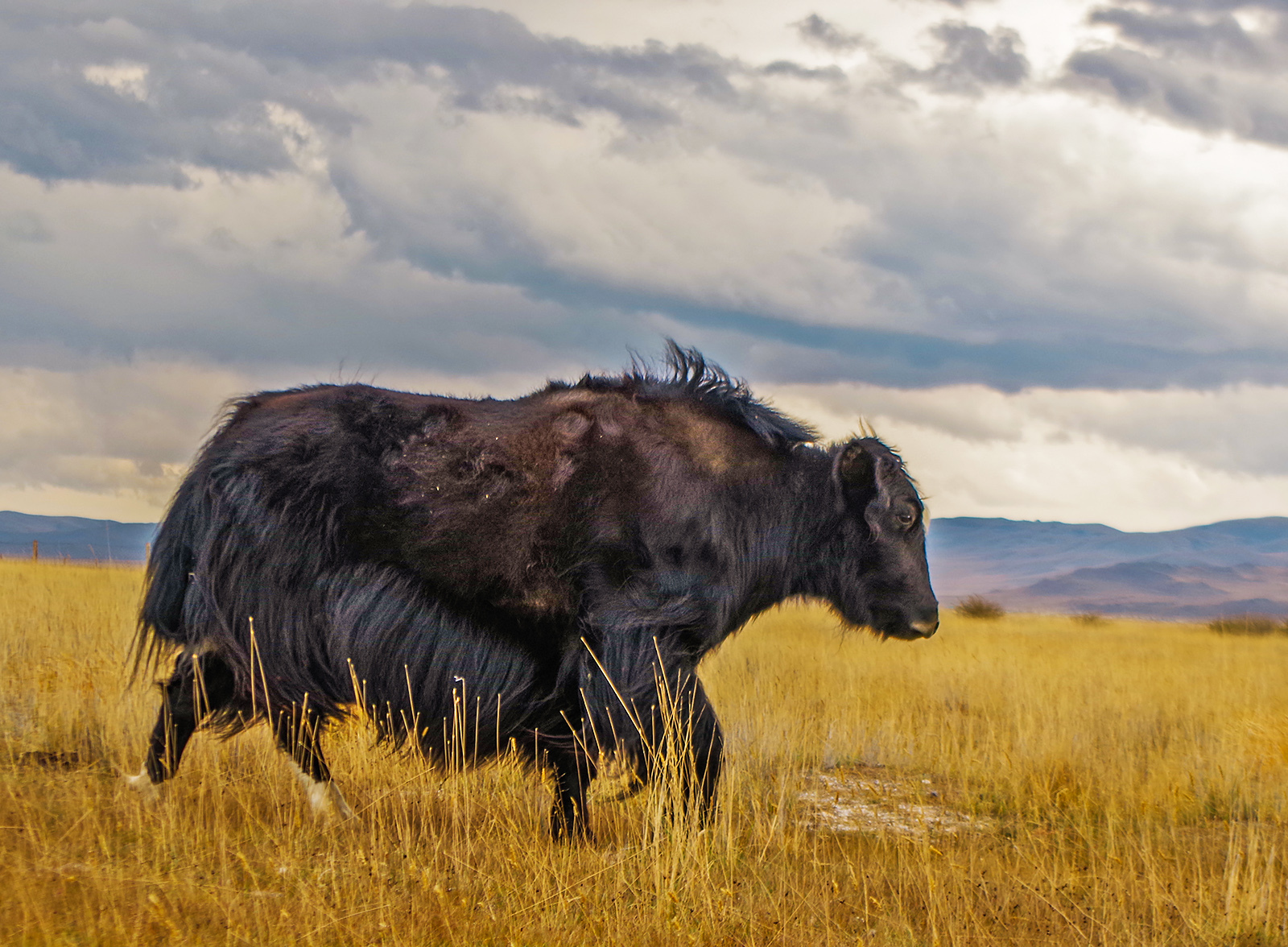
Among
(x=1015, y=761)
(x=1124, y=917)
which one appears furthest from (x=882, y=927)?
(x=1015, y=761)

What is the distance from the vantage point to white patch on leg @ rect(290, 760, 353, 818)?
548cm

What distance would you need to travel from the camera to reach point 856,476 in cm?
591

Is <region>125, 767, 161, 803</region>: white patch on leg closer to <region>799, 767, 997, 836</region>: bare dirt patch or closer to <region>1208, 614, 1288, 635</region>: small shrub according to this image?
<region>799, 767, 997, 836</region>: bare dirt patch

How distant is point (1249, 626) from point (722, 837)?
87.1 ft

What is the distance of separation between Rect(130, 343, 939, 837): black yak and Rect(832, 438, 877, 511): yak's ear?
2.17 feet

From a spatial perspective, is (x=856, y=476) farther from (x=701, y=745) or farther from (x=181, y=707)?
(x=181, y=707)

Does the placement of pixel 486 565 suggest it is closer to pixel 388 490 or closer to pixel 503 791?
pixel 388 490

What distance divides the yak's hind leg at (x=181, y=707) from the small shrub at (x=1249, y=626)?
26647 millimetres

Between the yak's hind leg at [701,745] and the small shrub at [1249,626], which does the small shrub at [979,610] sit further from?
the yak's hind leg at [701,745]

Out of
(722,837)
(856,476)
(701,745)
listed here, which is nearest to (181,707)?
(701,745)

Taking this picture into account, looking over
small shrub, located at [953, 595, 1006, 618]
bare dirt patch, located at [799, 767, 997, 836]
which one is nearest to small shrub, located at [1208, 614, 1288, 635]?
small shrub, located at [953, 595, 1006, 618]

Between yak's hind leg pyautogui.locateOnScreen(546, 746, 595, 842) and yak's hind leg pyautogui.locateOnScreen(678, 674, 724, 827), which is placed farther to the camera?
yak's hind leg pyautogui.locateOnScreen(546, 746, 595, 842)

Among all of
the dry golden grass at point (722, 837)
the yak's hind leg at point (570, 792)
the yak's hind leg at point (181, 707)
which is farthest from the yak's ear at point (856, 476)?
the yak's hind leg at point (181, 707)

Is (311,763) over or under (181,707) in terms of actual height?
under
